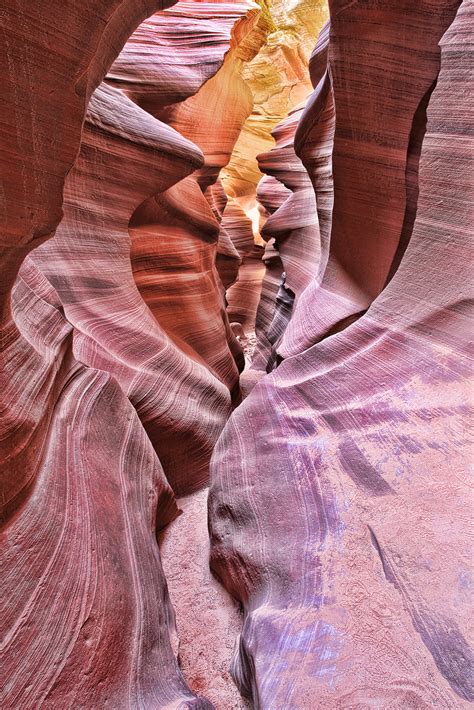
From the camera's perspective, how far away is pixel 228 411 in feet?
14.5

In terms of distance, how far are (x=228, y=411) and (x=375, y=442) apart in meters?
2.50

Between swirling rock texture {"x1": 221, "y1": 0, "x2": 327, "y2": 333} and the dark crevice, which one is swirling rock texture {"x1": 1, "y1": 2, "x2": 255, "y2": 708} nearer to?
the dark crevice

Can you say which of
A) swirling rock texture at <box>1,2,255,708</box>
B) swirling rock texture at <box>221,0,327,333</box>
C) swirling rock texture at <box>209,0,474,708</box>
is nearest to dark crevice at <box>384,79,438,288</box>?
swirling rock texture at <box>209,0,474,708</box>

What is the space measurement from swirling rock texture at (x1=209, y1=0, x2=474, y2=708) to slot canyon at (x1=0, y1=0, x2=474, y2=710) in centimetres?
1

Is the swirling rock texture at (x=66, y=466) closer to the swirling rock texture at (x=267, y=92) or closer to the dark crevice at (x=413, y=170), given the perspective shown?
the dark crevice at (x=413, y=170)

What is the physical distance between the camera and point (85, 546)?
157cm

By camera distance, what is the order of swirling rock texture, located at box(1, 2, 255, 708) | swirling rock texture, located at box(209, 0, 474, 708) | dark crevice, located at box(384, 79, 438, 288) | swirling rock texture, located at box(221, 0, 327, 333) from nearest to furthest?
swirling rock texture, located at box(1, 2, 255, 708)
swirling rock texture, located at box(209, 0, 474, 708)
dark crevice, located at box(384, 79, 438, 288)
swirling rock texture, located at box(221, 0, 327, 333)

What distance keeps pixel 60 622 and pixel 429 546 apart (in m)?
1.27

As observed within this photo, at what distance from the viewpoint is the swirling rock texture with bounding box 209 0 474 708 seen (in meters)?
1.33

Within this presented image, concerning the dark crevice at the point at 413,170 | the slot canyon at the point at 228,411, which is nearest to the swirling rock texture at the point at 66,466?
the slot canyon at the point at 228,411

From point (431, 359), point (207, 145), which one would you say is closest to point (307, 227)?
point (207, 145)

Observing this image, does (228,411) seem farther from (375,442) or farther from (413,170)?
(413,170)

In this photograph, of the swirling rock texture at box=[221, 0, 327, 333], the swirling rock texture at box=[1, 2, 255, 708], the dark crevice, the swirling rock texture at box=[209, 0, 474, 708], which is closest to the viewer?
the swirling rock texture at box=[1, 2, 255, 708]

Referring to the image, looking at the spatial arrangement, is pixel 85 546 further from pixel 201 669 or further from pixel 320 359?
pixel 320 359
